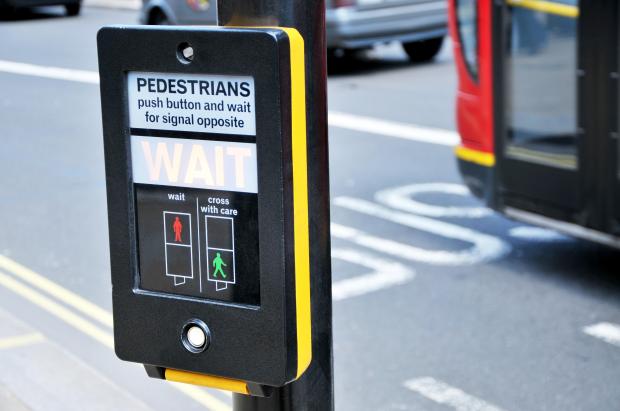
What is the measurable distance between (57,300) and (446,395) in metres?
2.36

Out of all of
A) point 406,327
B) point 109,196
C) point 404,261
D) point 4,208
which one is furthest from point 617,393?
point 4,208

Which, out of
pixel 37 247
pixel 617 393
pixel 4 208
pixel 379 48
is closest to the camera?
pixel 617 393

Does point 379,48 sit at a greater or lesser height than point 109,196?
lesser

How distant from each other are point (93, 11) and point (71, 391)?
59.5 feet

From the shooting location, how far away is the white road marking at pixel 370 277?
5.94 m

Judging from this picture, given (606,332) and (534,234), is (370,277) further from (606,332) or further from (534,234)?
(606,332)

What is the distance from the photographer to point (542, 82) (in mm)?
5844

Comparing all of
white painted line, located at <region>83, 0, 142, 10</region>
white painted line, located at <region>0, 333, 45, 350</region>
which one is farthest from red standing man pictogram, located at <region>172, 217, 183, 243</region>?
white painted line, located at <region>83, 0, 142, 10</region>

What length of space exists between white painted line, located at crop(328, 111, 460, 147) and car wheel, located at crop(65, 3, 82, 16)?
36.0ft

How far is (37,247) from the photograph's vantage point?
6.96 meters

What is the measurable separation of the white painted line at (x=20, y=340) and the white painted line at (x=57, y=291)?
2.45 ft

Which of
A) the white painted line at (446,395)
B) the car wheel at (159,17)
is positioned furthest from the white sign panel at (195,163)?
the car wheel at (159,17)

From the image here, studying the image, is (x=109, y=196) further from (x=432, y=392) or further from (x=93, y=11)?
(x=93, y=11)

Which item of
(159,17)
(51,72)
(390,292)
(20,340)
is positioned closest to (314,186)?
(20,340)
